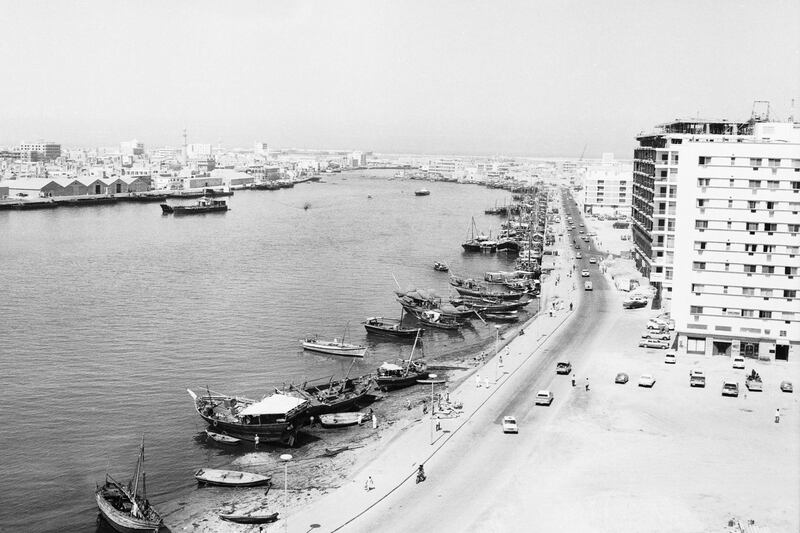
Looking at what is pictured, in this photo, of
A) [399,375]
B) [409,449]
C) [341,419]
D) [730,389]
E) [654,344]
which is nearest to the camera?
[409,449]

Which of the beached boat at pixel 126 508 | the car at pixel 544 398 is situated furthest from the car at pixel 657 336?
the beached boat at pixel 126 508

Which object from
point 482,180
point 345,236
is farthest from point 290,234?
point 482,180

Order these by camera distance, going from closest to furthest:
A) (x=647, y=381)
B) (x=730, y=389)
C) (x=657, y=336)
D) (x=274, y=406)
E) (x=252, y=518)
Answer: (x=252, y=518), (x=274, y=406), (x=730, y=389), (x=647, y=381), (x=657, y=336)

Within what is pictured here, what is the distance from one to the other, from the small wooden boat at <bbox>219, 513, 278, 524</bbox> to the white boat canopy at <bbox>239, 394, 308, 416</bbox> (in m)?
4.61

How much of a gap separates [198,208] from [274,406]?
73.5 m

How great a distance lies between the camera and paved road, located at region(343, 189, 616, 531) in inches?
581

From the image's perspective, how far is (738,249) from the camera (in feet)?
86.1

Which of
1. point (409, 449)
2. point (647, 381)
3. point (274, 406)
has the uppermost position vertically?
point (647, 381)

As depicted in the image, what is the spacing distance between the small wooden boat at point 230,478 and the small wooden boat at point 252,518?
5.32 ft

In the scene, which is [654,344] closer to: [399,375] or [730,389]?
[730,389]

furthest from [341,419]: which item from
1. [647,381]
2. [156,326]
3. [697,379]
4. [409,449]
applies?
[156,326]

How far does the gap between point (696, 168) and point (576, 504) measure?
15029 millimetres

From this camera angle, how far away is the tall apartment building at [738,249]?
25.8m

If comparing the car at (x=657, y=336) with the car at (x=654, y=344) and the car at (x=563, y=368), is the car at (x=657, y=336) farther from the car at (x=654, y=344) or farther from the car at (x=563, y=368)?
the car at (x=563, y=368)
